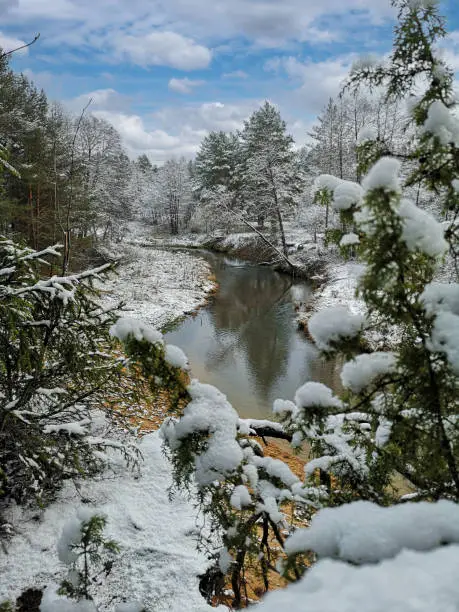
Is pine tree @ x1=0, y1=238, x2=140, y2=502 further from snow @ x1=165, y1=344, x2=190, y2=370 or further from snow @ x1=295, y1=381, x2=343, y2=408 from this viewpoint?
snow @ x1=295, y1=381, x2=343, y2=408

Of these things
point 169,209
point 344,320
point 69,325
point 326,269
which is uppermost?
point 169,209

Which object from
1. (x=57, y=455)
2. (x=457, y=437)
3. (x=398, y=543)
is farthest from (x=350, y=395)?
(x=57, y=455)

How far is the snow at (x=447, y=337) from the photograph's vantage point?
1391 millimetres

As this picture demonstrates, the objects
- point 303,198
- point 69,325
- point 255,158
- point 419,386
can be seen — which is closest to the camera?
point 419,386

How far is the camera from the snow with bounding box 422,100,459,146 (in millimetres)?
1762

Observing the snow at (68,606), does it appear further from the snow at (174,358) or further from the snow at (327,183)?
the snow at (327,183)

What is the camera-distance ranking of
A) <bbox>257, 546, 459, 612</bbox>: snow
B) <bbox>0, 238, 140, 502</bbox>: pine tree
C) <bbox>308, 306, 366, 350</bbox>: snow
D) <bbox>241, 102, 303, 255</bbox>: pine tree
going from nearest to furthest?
<bbox>257, 546, 459, 612</bbox>: snow < <bbox>308, 306, 366, 350</bbox>: snow < <bbox>0, 238, 140, 502</bbox>: pine tree < <bbox>241, 102, 303, 255</bbox>: pine tree

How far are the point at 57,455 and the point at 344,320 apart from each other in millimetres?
4298

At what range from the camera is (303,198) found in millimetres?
34844

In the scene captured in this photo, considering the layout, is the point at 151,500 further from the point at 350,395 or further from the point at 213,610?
the point at 350,395

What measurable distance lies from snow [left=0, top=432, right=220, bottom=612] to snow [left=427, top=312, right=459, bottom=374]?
3.15 meters

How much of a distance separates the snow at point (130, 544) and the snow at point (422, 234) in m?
3.33

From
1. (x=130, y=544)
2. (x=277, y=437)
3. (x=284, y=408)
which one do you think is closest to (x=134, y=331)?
(x=284, y=408)

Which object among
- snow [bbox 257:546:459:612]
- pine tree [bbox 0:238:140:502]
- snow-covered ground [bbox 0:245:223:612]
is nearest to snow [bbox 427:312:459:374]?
snow [bbox 257:546:459:612]
